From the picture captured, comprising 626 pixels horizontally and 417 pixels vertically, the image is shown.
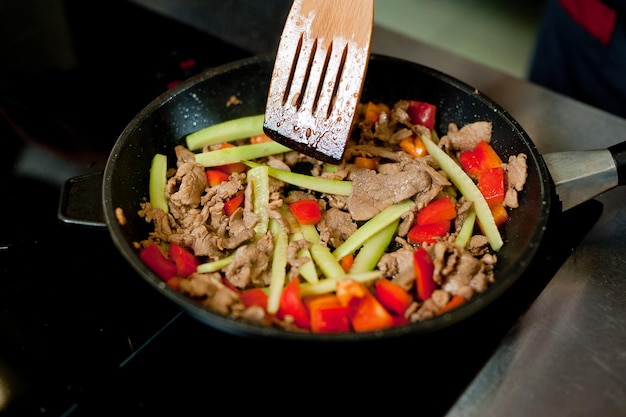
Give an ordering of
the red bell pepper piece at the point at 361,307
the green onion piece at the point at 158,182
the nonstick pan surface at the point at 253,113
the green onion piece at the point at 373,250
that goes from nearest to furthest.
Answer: the nonstick pan surface at the point at 253,113 → the red bell pepper piece at the point at 361,307 → the green onion piece at the point at 373,250 → the green onion piece at the point at 158,182

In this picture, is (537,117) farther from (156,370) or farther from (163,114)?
(156,370)

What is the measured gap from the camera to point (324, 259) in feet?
4.94

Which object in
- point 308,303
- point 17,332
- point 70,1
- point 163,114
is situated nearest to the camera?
point 308,303

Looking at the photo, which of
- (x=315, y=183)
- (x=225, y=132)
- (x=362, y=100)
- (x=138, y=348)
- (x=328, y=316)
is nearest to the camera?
(x=328, y=316)

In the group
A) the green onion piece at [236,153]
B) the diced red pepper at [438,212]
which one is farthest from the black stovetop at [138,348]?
the green onion piece at [236,153]

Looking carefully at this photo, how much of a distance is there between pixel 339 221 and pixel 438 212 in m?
0.28

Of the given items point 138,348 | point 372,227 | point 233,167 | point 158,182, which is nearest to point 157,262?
point 138,348

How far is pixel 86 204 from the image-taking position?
59.6 inches

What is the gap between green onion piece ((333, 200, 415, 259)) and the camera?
1.56 meters

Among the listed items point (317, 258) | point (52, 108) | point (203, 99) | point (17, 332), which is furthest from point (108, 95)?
point (317, 258)

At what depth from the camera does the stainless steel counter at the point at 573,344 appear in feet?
4.55

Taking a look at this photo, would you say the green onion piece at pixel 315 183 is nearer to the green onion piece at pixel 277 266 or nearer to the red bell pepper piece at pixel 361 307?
the green onion piece at pixel 277 266

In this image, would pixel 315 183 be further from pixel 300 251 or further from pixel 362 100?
pixel 362 100

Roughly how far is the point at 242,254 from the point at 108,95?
1081 mm
